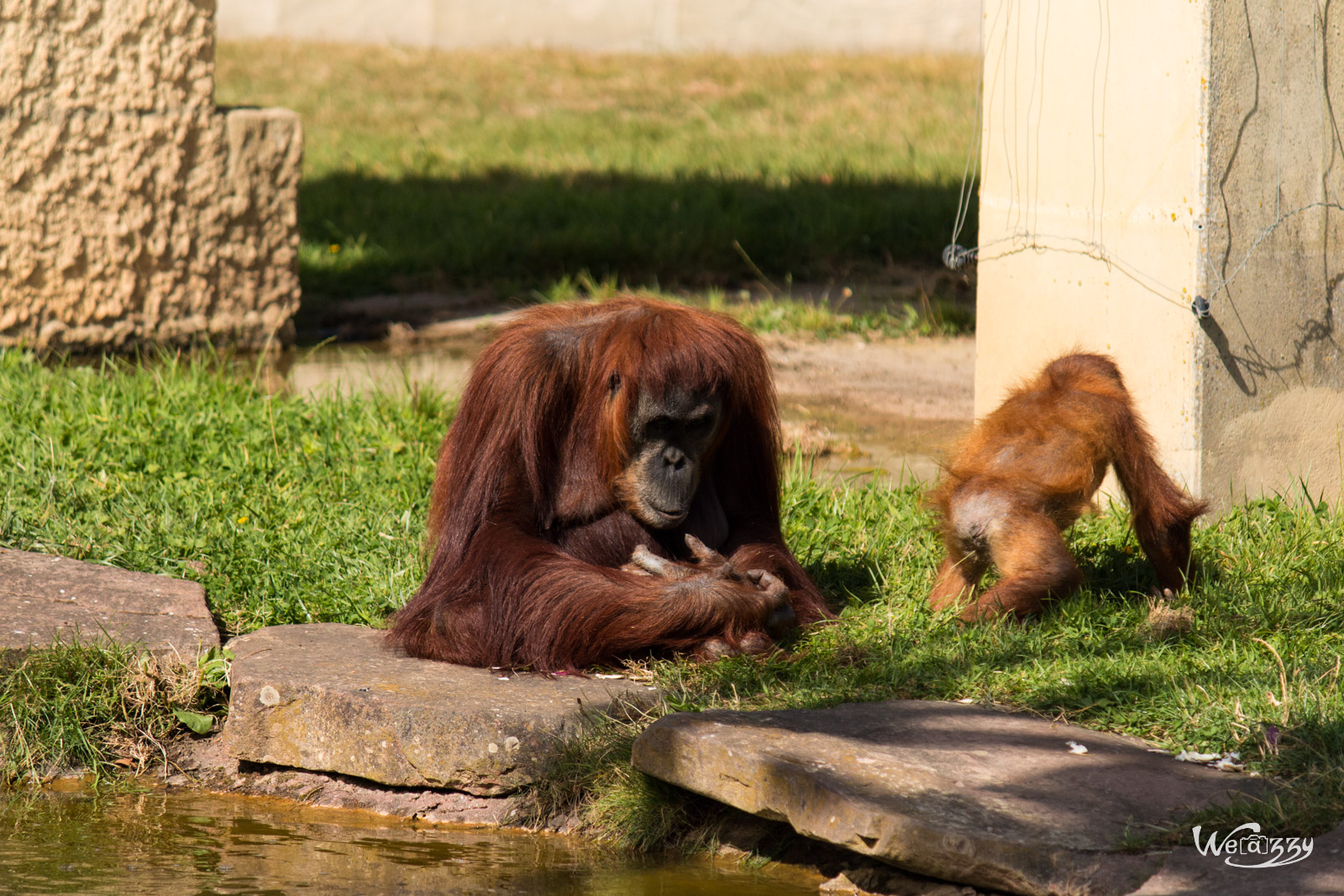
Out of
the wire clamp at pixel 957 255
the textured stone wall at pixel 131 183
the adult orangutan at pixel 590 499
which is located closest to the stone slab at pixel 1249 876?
the adult orangutan at pixel 590 499

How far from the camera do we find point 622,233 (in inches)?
356

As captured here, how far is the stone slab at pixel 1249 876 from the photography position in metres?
2.30

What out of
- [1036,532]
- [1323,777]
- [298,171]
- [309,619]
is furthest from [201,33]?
[1323,777]

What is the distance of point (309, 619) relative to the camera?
394 cm

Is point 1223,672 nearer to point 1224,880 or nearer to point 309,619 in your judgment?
point 1224,880

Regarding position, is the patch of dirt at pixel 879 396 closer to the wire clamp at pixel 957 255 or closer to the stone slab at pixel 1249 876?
the wire clamp at pixel 957 255

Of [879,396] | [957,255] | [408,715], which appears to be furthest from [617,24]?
[408,715]

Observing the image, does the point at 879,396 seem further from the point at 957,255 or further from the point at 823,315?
the point at 957,255

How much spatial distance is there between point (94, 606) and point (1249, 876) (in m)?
2.69

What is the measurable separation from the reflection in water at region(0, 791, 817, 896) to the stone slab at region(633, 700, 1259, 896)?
0.20 metres

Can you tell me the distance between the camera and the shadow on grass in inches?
342

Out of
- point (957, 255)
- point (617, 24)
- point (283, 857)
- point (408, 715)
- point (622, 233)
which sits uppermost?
point (617, 24)

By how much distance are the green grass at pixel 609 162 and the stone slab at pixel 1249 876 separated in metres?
6.18

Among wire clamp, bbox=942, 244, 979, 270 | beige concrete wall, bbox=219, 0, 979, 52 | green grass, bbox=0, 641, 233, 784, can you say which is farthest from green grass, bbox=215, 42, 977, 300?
green grass, bbox=0, 641, 233, 784
